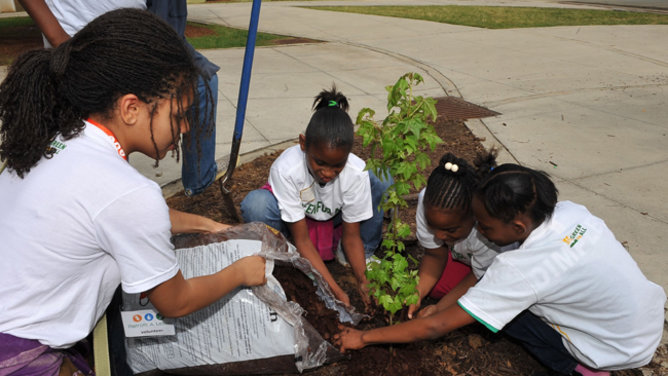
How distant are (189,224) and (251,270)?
1.31 feet

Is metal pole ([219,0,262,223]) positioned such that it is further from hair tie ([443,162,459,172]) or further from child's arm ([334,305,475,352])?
hair tie ([443,162,459,172])

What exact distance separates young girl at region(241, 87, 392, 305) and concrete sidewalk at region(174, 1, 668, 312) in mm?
1441

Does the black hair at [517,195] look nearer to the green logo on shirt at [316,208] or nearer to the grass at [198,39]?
the green logo on shirt at [316,208]

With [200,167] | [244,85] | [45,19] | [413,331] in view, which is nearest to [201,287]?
[413,331]

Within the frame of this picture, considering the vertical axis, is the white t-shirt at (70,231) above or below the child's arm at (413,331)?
above

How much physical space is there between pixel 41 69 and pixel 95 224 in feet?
1.40

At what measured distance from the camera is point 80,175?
130 cm

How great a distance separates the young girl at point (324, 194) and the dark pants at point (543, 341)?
2.12 ft

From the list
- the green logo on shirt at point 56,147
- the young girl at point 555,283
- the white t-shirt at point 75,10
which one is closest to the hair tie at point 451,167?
the young girl at point 555,283

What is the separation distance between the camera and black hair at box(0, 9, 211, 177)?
4.37ft

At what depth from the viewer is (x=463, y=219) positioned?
6.75ft

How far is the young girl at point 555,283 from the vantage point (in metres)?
1.76

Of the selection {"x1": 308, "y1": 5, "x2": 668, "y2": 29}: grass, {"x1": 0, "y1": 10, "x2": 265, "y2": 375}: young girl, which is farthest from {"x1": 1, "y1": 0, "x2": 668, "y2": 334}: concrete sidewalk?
{"x1": 0, "y1": 10, "x2": 265, "y2": 375}: young girl

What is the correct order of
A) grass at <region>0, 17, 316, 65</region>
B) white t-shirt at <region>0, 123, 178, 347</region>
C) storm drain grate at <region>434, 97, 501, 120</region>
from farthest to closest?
grass at <region>0, 17, 316, 65</region> → storm drain grate at <region>434, 97, 501, 120</region> → white t-shirt at <region>0, 123, 178, 347</region>
